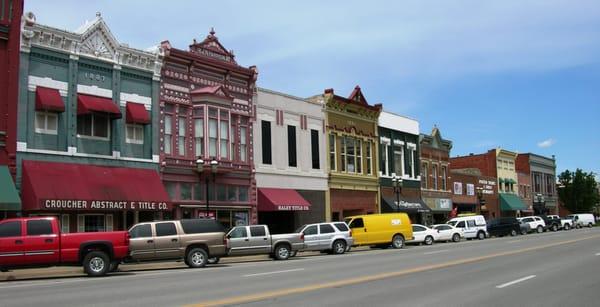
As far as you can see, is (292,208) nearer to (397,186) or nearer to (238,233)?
(238,233)

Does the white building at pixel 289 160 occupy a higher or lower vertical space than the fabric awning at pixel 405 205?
higher

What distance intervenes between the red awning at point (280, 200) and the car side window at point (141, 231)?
499 inches

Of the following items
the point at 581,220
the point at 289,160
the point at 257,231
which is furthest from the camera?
the point at 581,220

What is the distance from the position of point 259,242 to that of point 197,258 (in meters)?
4.12

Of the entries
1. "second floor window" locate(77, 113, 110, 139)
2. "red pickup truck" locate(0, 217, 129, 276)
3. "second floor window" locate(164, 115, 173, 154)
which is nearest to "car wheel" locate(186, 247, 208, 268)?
"red pickup truck" locate(0, 217, 129, 276)

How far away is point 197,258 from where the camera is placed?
23.1 m

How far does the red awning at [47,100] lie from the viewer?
82.8 feet

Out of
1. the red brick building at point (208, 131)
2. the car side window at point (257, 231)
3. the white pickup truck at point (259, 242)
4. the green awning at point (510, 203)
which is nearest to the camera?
the white pickup truck at point (259, 242)

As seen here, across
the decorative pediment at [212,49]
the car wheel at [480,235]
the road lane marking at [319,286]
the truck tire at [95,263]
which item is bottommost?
the car wheel at [480,235]

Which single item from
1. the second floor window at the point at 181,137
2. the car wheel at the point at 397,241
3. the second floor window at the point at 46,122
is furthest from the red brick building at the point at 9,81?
the car wheel at the point at 397,241

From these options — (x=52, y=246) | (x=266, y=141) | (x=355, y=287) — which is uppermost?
(x=266, y=141)

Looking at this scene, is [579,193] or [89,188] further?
[579,193]

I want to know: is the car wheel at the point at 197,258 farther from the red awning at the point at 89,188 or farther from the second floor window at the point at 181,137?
the second floor window at the point at 181,137

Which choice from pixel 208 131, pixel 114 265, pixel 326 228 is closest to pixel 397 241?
pixel 326 228
